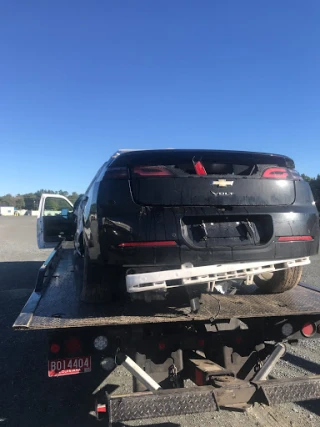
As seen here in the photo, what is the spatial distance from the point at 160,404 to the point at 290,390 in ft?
3.16

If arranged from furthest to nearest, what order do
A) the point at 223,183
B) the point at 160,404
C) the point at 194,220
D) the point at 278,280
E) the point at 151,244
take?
the point at 278,280 → the point at 223,183 → the point at 194,220 → the point at 151,244 → the point at 160,404

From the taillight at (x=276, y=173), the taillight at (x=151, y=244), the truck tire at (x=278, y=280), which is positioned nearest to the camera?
the taillight at (x=151, y=244)

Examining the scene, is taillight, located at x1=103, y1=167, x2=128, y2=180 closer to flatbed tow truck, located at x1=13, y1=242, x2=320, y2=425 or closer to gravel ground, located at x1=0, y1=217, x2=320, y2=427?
flatbed tow truck, located at x1=13, y1=242, x2=320, y2=425

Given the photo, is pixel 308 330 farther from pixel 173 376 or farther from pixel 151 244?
pixel 151 244

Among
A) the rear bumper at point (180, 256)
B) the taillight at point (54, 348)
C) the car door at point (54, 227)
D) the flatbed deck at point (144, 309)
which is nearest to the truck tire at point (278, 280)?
the flatbed deck at point (144, 309)

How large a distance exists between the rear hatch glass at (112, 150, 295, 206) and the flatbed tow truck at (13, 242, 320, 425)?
92 centimetres

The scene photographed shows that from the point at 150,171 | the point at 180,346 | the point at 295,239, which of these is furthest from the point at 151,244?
the point at 295,239

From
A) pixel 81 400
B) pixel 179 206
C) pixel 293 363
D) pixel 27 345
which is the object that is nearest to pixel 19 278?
pixel 27 345

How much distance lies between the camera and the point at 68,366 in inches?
114

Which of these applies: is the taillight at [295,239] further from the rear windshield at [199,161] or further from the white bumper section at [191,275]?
the rear windshield at [199,161]

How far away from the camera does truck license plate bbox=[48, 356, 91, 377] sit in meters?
2.86

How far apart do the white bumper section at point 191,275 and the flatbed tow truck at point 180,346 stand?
0.34 meters

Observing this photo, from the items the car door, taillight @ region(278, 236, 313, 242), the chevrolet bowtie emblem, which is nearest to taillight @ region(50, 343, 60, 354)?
the chevrolet bowtie emblem

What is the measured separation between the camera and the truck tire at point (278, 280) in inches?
144
